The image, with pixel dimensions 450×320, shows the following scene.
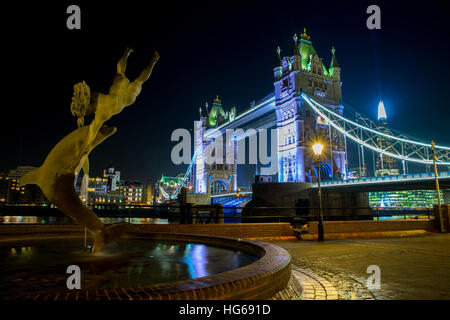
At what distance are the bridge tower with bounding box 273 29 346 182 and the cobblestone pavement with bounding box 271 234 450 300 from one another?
1465 inches

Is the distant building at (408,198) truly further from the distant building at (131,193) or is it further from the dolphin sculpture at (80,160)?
the dolphin sculpture at (80,160)

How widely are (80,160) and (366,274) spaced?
4482 millimetres

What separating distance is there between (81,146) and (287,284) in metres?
3.28

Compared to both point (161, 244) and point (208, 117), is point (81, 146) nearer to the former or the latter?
point (161, 244)

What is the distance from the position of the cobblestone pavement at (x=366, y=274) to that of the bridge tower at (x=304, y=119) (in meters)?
37.2

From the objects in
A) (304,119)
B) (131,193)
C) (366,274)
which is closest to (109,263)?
(366,274)

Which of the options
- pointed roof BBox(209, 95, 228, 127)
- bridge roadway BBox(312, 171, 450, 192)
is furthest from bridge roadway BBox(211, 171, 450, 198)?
pointed roof BBox(209, 95, 228, 127)

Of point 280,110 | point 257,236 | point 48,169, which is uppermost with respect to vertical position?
point 280,110

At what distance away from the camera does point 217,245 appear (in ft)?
19.8

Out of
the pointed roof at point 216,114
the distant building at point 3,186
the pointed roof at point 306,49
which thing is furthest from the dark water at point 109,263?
the pointed roof at point 216,114

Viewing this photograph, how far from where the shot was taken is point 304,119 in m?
46.8

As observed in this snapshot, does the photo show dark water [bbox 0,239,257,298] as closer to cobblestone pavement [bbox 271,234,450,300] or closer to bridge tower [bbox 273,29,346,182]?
cobblestone pavement [bbox 271,234,450,300]

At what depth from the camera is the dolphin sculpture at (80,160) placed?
4.52 metres
